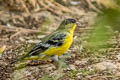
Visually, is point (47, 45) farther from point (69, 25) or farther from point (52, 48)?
point (69, 25)

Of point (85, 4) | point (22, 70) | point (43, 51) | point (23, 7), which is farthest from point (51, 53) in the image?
point (85, 4)

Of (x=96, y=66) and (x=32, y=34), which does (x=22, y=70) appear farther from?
(x=32, y=34)

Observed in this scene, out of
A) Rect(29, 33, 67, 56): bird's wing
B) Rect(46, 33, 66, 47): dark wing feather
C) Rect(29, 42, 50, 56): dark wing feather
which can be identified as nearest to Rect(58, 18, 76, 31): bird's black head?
Rect(46, 33, 66, 47): dark wing feather

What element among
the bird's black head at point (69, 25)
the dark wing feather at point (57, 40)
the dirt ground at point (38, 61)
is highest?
the bird's black head at point (69, 25)

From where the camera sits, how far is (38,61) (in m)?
4.81

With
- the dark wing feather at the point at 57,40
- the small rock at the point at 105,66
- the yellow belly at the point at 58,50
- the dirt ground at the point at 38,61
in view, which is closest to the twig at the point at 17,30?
the dirt ground at the point at 38,61

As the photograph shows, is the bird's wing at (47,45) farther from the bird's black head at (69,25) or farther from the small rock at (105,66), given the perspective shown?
the small rock at (105,66)

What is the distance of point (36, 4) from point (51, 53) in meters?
3.42

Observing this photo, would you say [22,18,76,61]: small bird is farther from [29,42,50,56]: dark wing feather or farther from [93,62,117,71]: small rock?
[93,62,117,71]: small rock

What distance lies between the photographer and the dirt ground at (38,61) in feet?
12.5

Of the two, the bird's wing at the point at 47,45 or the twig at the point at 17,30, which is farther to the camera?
the twig at the point at 17,30

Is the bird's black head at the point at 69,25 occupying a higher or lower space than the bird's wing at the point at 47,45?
higher

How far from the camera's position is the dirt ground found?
3809 millimetres

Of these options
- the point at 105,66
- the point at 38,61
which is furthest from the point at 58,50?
the point at 105,66
